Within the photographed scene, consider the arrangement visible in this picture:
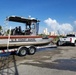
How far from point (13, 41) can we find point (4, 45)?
80 cm

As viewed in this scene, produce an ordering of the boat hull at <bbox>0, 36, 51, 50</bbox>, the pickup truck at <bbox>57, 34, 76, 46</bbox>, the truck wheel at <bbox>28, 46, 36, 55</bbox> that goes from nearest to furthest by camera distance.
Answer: the boat hull at <bbox>0, 36, 51, 50</bbox>
the truck wheel at <bbox>28, 46, 36, 55</bbox>
the pickup truck at <bbox>57, 34, 76, 46</bbox>

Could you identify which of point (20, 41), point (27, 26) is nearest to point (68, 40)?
point (27, 26)

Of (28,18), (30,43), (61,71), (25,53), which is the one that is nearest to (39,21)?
(28,18)

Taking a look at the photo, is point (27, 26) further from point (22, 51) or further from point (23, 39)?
point (22, 51)

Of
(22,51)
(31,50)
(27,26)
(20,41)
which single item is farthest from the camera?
(27,26)

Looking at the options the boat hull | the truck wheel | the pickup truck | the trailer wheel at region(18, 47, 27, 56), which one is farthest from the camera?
Answer: the pickup truck

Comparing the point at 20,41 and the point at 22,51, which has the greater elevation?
the point at 20,41

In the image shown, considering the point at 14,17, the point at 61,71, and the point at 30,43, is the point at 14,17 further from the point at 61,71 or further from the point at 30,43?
the point at 61,71

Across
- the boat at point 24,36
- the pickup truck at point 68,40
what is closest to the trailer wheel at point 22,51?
the boat at point 24,36

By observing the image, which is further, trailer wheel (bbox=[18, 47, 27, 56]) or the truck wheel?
the truck wheel

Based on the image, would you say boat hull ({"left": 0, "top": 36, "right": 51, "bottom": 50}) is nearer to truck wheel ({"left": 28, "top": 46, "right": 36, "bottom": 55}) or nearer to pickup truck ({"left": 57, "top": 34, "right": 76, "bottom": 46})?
truck wheel ({"left": 28, "top": 46, "right": 36, "bottom": 55})

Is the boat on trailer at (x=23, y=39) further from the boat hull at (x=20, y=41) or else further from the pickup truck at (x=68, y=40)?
the pickup truck at (x=68, y=40)

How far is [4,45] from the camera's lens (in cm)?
1492

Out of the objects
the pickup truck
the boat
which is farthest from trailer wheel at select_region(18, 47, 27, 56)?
the pickup truck
